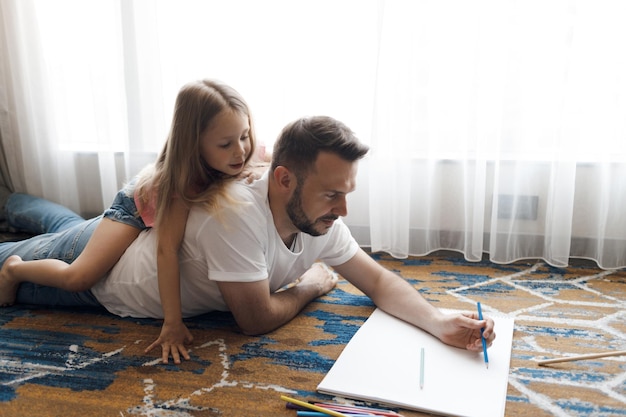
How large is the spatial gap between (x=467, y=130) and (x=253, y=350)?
4.02 feet

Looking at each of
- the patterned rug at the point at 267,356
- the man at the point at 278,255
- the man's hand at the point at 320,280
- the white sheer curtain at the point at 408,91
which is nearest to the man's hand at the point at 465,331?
the man at the point at 278,255

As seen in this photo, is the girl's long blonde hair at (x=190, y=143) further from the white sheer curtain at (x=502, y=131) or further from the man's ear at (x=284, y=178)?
the white sheer curtain at (x=502, y=131)

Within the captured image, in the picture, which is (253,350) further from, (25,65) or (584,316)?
(25,65)

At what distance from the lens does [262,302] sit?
1.57 m

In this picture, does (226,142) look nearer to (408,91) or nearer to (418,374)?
(418,374)

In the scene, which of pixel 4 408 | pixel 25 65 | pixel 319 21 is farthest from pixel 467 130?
pixel 25 65

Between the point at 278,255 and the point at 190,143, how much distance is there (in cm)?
38

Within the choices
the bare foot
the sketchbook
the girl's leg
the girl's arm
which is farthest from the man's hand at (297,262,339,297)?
the bare foot

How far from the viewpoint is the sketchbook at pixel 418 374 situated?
127cm

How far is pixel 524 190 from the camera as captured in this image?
2.29 m

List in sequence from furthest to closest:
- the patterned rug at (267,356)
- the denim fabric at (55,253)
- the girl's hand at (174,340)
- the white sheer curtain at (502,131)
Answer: the white sheer curtain at (502,131)
the denim fabric at (55,253)
the girl's hand at (174,340)
the patterned rug at (267,356)

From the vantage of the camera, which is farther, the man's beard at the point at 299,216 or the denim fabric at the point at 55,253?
the denim fabric at the point at 55,253

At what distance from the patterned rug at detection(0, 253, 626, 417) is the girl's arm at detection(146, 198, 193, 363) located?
2.4 inches

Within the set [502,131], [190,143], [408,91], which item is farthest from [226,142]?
[502,131]
